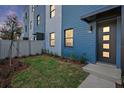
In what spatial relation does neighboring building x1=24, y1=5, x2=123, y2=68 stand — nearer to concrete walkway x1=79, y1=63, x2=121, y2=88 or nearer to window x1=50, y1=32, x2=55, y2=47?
window x1=50, y1=32, x2=55, y2=47

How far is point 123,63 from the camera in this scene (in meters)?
4.41

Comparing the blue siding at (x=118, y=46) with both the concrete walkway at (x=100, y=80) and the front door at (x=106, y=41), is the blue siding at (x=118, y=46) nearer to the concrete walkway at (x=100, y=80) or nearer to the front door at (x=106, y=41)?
the front door at (x=106, y=41)

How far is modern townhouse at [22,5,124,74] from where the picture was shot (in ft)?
18.6

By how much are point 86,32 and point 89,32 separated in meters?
0.27

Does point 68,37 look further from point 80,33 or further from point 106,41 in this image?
point 106,41

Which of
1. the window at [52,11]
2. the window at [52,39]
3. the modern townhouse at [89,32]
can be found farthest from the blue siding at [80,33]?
the window at [52,39]

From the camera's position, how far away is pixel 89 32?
7.20 meters

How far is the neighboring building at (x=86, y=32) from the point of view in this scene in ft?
19.2

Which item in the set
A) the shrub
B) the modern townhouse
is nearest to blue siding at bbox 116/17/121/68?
the modern townhouse

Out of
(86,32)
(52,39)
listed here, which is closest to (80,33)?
(86,32)

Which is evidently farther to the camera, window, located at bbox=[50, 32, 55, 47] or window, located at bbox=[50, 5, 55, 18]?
window, located at bbox=[50, 32, 55, 47]
